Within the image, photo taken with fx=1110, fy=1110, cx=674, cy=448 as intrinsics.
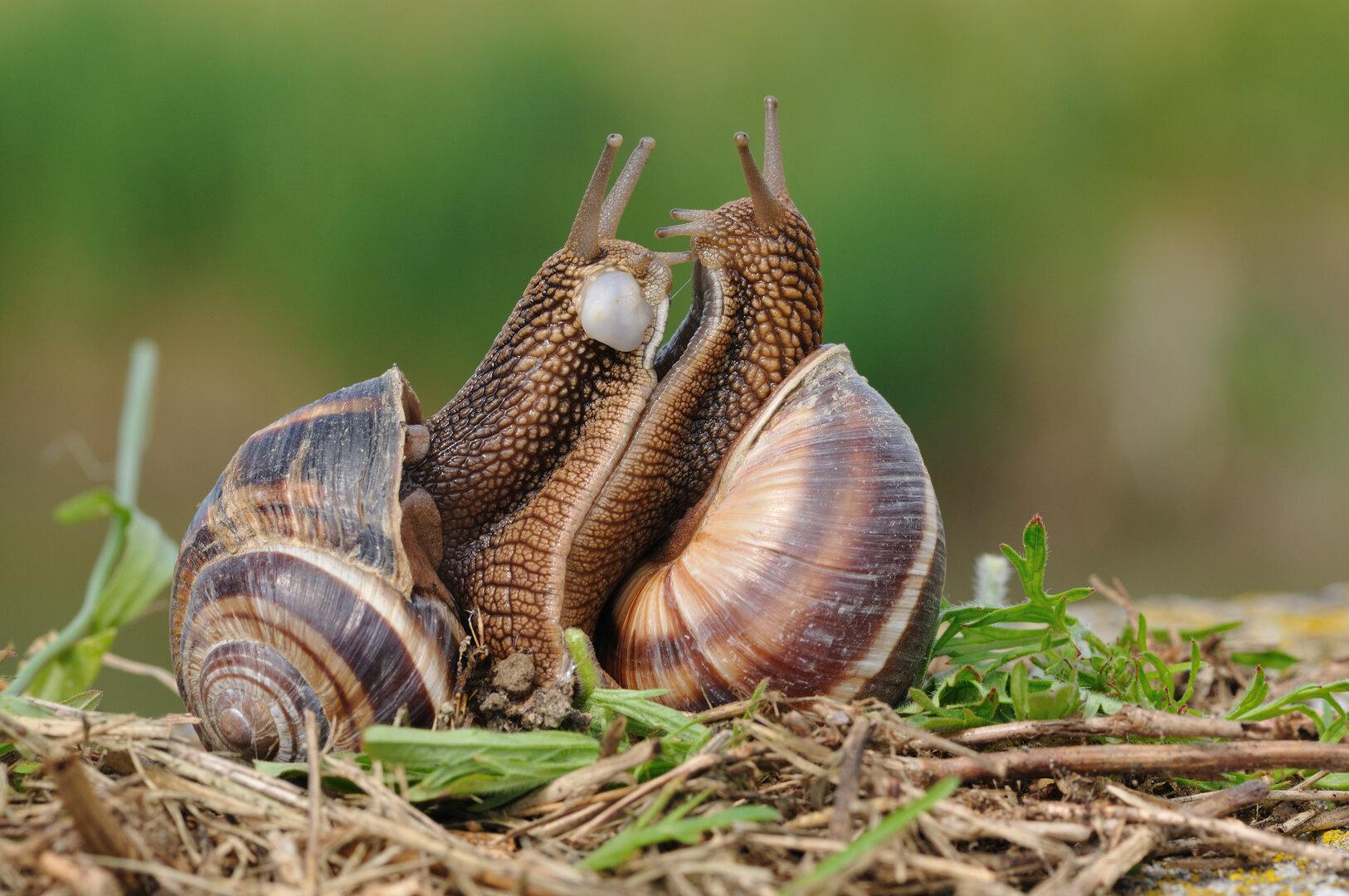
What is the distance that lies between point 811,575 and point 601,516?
0.49 meters

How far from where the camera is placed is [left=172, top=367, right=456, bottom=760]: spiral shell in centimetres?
183

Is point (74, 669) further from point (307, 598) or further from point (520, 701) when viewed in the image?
point (520, 701)

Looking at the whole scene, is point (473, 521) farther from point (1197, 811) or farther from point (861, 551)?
point (1197, 811)

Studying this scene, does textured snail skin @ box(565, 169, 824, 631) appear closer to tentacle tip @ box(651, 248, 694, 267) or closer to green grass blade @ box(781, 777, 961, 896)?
tentacle tip @ box(651, 248, 694, 267)

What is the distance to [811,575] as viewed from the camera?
1.87m

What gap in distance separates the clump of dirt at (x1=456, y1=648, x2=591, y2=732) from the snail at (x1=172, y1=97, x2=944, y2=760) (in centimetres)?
5

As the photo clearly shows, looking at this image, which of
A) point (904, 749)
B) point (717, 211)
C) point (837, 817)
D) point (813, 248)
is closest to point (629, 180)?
point (717, 211)

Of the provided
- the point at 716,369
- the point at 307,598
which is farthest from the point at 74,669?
the point at 716,369

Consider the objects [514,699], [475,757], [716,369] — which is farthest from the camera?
[716,369]

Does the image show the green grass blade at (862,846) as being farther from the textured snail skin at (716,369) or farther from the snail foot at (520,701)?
the textured snail skin at (716,369)

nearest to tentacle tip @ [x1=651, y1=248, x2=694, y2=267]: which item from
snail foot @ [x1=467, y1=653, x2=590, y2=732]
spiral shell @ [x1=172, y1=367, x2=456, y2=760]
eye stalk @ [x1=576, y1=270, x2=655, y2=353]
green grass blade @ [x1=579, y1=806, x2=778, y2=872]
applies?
eye stalk @ [x1=576, y1=270, x2=655, y2=353]

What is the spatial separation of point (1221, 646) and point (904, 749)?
146 cm

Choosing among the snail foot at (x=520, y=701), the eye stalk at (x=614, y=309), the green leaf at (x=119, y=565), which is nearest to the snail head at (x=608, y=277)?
the eye stalk at (x=614, y=309)

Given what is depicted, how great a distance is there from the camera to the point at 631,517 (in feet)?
7.30
